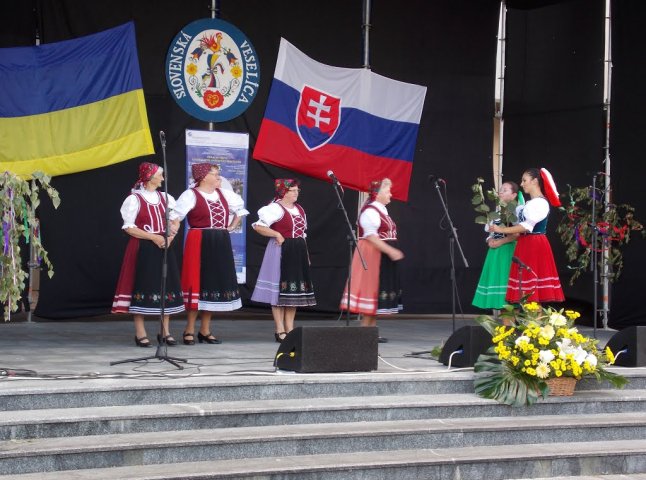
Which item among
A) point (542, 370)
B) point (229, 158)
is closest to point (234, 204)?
point (229, 158)

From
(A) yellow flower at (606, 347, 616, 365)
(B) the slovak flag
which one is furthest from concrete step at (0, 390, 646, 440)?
(B) the slovak flag

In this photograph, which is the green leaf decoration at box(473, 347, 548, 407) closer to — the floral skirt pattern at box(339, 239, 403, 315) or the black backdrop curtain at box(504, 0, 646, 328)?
the floral skirt pattern at box(339, 239, 403, 315)

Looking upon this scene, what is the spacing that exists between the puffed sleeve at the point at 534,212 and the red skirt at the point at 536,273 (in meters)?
0.18

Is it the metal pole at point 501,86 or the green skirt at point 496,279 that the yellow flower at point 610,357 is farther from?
the metal pole at point 501,86

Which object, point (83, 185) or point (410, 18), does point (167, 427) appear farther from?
point (410, 18)

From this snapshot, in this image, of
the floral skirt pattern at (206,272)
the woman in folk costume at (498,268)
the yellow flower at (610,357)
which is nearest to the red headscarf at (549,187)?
the woman in folk costume at (498,268)

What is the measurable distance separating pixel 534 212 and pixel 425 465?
2.87 m

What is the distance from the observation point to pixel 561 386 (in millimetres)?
5816

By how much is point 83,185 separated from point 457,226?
13.0ft

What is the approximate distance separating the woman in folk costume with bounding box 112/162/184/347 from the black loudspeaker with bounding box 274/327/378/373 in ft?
4.60

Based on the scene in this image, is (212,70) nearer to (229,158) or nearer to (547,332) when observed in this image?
(229,158)

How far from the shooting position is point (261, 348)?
24.0ft

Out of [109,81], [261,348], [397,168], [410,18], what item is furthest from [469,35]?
[261,348]

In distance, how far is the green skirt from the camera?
296 inches
